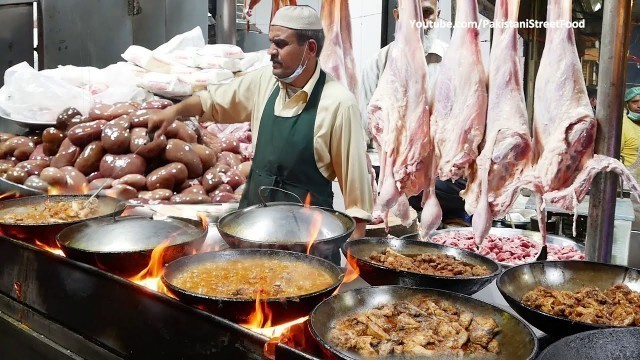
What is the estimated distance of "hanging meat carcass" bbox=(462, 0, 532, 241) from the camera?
2.19 m

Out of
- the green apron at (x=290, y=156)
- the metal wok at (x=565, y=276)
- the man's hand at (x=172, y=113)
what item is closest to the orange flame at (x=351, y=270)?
the metal wok at (x=565, y=276)

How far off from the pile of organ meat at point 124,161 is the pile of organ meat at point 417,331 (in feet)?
8.35

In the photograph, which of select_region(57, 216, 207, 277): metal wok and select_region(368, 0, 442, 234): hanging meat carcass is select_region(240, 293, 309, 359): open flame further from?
select_region(368, 0, 442, 234): hanging meat carcass

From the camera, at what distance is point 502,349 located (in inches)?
58.6

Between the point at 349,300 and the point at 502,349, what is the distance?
0.45m

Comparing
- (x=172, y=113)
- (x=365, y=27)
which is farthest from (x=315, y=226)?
(x=365, y=27)

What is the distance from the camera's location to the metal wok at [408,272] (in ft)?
5.86

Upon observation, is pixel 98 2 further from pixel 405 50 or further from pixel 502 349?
pixel 502 349

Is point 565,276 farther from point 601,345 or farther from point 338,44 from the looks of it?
point 338,44

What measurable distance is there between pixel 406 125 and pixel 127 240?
1282 mm

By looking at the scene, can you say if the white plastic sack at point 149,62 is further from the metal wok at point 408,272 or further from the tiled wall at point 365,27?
the metal wok at point 408,272

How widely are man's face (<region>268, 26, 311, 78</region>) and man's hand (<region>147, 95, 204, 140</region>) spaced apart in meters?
0.61

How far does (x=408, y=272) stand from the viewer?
5.93 feet

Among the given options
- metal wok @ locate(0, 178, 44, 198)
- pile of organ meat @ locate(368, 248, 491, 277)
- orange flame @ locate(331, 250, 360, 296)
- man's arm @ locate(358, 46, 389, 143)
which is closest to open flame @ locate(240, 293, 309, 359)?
orange flame @ locate(331, 250, 360, 296)
